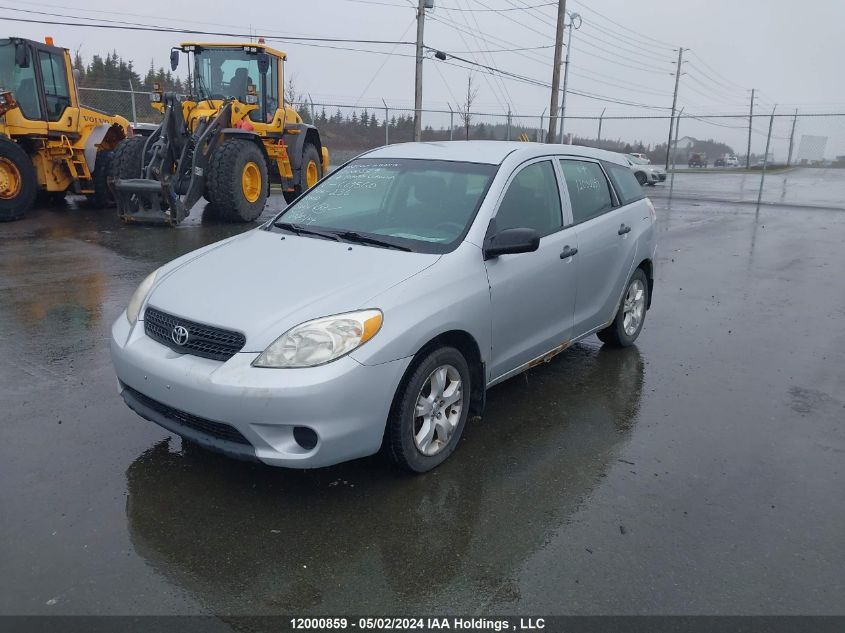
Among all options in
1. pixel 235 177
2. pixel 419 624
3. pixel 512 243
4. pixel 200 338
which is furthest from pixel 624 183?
pixel 235 177

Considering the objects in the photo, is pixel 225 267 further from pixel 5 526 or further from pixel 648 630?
pixel 648 630

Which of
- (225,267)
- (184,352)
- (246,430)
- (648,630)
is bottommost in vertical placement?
(648,630)

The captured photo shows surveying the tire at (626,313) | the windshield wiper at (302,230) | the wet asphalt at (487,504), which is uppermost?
the windshield wiper at (302,230)

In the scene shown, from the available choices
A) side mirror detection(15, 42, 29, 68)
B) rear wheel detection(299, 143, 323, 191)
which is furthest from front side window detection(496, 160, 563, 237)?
side mirror detection(15, 42, 29, 68)

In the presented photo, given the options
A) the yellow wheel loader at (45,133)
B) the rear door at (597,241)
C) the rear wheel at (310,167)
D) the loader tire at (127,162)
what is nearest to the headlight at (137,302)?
the rear door at (597,241)

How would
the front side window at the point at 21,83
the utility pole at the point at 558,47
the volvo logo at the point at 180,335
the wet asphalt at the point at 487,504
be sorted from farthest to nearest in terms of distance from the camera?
the utility pole at the point at 558,47 → the front side window at the point at 21,83 → the volvo logo at the point at 180,335 → the wet asphalt at the point at 487,504

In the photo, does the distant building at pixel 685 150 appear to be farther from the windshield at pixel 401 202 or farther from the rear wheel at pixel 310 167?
the windshield at pixel 401 202

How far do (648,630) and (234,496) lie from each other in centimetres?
200

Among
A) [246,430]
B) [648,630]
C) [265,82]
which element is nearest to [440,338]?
[246,430]

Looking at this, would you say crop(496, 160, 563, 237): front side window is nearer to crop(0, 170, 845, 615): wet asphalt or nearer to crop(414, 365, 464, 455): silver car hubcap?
crop(414, 365, 464, 455): silver car hubcap

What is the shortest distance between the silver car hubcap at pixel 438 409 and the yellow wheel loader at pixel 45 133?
11055mm

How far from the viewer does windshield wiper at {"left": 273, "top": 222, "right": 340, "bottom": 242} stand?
14.1 feet

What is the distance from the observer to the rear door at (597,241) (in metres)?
4.99

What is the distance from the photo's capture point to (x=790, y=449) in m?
4.21
